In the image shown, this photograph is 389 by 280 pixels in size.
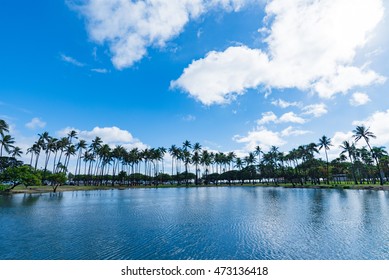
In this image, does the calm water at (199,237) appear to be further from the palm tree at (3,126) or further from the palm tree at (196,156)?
the palm tree at (196,156)

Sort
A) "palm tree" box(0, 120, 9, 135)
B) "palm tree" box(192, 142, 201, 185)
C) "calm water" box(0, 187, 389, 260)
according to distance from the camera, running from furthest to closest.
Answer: "palm tree" box(192, 142, 201, 185), "palm tree" box(0, 120, 9, 135), "calm water" box(0, 187, 389, 260)

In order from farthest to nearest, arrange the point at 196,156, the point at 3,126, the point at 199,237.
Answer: the point at 196,156 → the point at 3,126 → the point at 199,237

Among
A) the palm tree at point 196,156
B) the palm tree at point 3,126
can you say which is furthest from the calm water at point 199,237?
the palm tree at point 196,156

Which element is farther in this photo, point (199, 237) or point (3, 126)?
point (3, 126)

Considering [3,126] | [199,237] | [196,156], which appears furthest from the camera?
[196,156]

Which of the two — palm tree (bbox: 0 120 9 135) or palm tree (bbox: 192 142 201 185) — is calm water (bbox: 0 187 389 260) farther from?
palm tree (bbox: 192 142 201 185)

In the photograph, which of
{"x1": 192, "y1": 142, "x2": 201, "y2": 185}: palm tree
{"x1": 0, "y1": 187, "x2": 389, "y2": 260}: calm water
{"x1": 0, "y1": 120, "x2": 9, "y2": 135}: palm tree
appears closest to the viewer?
{"x1": 0, "y1": 187, "x2": 389, "y2": 260}: calm water

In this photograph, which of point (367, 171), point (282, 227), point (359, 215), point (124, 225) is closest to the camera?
point (282, 227)

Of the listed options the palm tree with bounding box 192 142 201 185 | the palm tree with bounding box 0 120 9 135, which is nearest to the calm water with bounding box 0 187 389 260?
the palm tree with bounding box 0 120 9 135
